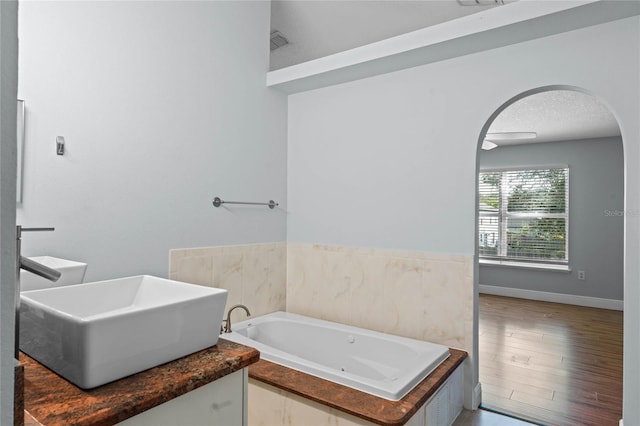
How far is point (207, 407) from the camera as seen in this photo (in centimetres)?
103

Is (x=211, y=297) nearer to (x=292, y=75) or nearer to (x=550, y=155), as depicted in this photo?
(x=292, y=75)

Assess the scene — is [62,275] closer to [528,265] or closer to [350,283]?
[350,283]

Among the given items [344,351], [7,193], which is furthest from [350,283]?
[7,193]

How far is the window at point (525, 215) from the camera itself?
18.8 ft

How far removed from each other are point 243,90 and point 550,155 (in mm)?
4948

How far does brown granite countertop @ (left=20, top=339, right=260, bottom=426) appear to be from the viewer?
79cm

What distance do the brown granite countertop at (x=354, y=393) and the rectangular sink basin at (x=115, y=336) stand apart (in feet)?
3.08

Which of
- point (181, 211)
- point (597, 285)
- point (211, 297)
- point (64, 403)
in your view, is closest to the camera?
point (64, 403)

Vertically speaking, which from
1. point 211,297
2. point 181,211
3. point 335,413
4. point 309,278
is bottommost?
point 335,413

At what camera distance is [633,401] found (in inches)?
77.9

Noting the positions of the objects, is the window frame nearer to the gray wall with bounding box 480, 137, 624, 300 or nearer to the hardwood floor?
the gray wall with bounding box 480, 137, 624, 300

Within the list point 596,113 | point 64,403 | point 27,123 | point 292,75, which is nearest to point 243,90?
point 292,75

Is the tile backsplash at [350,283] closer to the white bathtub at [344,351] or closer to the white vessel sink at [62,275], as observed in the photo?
the white bathtub at [344,351]

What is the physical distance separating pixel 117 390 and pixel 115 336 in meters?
0.13
